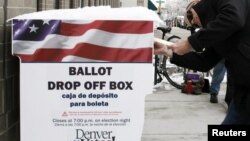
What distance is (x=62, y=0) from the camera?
744 centimetres

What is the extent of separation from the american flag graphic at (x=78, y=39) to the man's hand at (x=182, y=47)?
1.20ft

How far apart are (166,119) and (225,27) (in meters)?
4.44

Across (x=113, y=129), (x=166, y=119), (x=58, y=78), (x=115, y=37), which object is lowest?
(x=166, y=119)

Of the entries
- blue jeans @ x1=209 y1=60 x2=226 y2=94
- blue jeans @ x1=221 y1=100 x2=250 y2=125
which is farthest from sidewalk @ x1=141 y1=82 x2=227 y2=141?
blue jeans @ x1=221 y1=100 x2=250 y2=125

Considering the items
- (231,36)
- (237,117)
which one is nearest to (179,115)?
(237,117)

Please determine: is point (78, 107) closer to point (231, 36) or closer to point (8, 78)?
point (8, 78)

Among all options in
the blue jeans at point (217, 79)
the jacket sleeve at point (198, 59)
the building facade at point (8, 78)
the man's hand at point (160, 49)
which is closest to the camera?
the building facade at point (8, 78)

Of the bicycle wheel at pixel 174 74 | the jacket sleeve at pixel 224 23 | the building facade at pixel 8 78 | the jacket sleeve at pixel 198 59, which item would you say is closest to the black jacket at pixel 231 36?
the jacket sleeve at pixel 224 23

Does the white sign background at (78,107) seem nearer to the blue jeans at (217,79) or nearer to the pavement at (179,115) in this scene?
the pavement at (179,115)

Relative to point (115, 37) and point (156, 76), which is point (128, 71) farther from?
point (156, 76)

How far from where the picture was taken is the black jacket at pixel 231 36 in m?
3.76

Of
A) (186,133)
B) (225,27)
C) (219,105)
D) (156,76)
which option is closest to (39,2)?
(225,27)

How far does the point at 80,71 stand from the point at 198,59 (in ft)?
3.82

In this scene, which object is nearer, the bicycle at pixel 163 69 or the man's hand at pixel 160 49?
the man's hand at pixel 160 49
